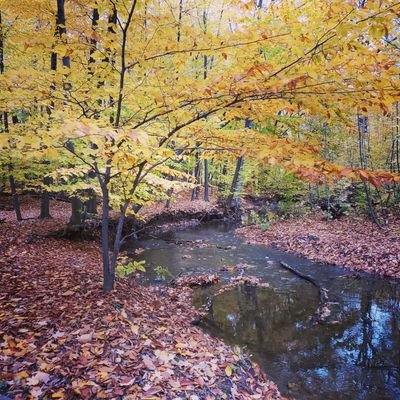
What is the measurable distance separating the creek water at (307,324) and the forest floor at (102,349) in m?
0.71

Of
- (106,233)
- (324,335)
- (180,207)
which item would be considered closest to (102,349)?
(106,233)

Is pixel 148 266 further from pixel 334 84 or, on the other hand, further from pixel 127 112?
pixel 334 84

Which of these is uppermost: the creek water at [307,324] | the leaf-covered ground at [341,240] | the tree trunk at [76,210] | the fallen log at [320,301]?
the tree trunk at [76,210]

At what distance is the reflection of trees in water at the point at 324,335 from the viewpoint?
4.75 m

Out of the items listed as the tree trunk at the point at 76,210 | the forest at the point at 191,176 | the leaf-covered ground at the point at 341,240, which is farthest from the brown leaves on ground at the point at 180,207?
the forest at the point at 191,176

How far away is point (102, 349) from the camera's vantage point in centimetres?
366

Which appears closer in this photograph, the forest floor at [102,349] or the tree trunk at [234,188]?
the forest floor at [102,349]

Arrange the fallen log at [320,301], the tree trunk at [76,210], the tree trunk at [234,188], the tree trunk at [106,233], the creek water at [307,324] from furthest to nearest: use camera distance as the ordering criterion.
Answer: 1. the tree trunk at [234,188]
2. the tree trunk at [76,210]
3. the fallen log at [320,301]
4. the tree trunk at [106,233]
5. the creek water at [307,324]

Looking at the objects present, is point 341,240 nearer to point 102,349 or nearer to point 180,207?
point 180,207

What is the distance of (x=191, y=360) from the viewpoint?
3.97 meters

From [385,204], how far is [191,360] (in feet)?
43.8

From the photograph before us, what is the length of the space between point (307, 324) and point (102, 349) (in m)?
4.43

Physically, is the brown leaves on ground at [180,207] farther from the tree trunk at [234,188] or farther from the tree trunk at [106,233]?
the tree trunk at [106,233]

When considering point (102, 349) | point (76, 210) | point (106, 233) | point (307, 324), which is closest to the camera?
point (102, 349)
